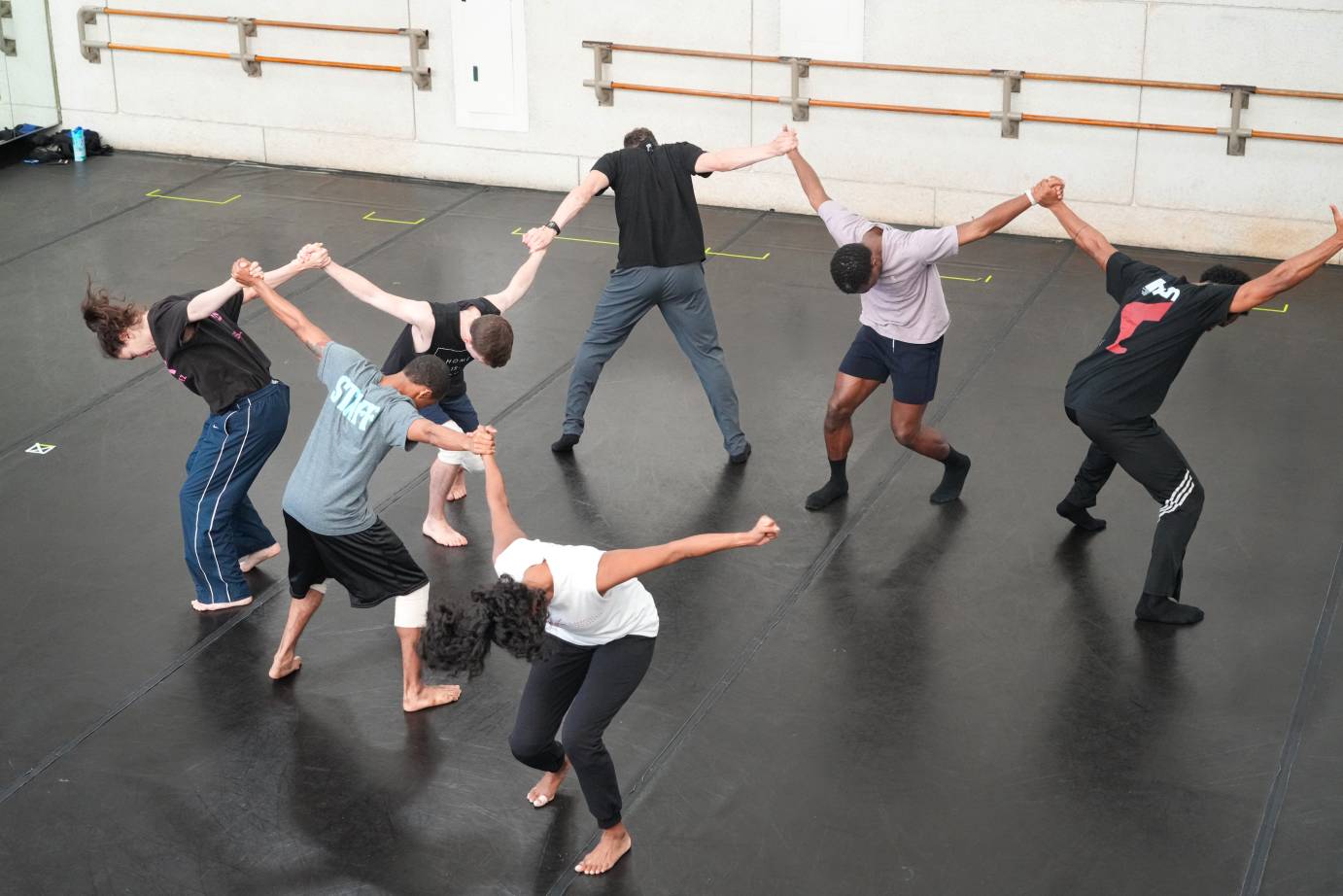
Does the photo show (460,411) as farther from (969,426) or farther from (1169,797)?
(1169,797)

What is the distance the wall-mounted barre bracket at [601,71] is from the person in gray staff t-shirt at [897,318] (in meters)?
4.83

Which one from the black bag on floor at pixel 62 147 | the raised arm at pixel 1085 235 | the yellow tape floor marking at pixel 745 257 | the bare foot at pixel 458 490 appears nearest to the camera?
the raised arm at pixel 1085 235

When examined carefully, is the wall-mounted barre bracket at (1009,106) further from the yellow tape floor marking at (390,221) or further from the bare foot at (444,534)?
the bare foot at (444,534)

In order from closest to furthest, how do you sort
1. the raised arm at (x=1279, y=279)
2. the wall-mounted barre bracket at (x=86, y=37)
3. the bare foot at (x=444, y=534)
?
the raised arm at (x=1279, y=279) → the bare foot at (x=444, y=534) → the wall-mounted barre bracket at (x=86, y=37)

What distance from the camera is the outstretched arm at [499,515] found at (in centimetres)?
469

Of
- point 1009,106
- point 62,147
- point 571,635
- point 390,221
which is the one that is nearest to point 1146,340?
point 571,635

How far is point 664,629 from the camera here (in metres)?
6.26

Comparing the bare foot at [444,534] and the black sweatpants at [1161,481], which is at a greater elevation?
the black sweatpants at [1161,481]

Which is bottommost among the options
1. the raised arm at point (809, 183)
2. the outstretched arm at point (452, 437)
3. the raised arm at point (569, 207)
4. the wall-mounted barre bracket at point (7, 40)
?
the outstretched arm at point (452, 437)

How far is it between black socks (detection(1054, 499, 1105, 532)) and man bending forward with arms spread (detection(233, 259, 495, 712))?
289 centimetres

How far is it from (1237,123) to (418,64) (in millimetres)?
6229

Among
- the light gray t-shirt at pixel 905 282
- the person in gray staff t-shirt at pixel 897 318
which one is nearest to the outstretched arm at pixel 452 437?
the person in gray staff t-shirt at pixel 897 318

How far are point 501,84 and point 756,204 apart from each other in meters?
2.26

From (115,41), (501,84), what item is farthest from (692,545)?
(115,41)
